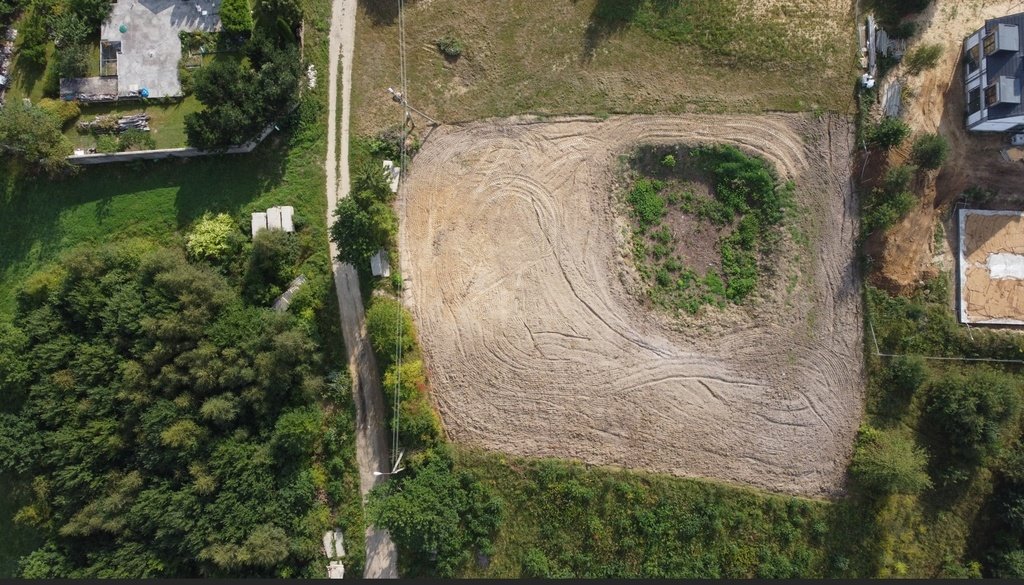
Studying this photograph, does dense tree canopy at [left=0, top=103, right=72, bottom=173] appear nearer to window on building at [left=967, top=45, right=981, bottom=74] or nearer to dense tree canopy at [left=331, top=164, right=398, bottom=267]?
dense tree canopy at [left=331, top=164, right=398, bottom=267]

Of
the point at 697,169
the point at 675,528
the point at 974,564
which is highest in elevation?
the point at 697,169

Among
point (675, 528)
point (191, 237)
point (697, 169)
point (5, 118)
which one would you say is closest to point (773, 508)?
point (675, 528)

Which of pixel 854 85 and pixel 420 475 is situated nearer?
pixel 420 475

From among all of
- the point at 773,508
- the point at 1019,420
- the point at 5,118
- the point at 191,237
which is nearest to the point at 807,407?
the point at 773,508

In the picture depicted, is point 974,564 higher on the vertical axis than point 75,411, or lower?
lower

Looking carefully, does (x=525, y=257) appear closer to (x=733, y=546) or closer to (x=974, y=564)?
(x=733, y=546)

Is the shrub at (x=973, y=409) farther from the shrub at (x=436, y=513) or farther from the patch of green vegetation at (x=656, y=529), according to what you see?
the shrub at (x=436, y=513)

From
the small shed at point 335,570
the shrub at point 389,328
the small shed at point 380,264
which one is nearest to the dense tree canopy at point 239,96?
the small shed at point 380,264
